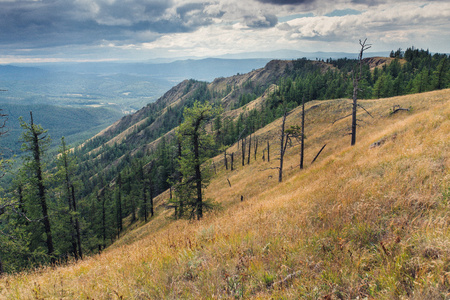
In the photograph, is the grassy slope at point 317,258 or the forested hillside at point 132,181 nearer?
the grassy slope at point 317,258

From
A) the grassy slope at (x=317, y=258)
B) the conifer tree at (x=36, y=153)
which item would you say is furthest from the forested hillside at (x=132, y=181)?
the grassy slope at (x=317, y=258)

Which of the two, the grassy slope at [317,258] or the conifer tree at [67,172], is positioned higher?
the grassy slope at [317,258]

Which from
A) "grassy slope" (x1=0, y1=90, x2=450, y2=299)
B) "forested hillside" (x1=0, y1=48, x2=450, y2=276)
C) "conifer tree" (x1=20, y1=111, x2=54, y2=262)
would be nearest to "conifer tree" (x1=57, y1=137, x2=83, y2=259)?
"forested hillside" (x1=0, y1=48, x2=450, y2=276)

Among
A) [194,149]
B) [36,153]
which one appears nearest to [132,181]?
[36,153]

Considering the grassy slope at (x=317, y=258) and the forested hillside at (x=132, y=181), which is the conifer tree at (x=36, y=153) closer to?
the forested hillside at (x=132, y=181)

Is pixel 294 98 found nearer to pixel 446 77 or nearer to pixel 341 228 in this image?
pixel 446 77

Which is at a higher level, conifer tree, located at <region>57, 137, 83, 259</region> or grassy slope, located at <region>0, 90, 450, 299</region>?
grassy slope, located at <region>0, 90, 450, 299</region>

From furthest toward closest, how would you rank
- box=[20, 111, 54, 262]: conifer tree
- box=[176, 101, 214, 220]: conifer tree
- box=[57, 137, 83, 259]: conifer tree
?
1. box=[57, 137, 83, 259]: conifer tree
2. box=[20, 111, 54, 262]: conifer tree
3. box=[176, 101, 214, 220]: conifer tree

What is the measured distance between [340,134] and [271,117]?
49.7 metres

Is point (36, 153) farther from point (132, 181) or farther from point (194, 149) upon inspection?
point (132, 181)

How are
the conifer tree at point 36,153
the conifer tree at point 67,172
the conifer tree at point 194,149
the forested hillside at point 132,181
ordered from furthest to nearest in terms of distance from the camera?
the conifer tree at point 67,172
the forested hillside at point 132,181
the conifer tree at point 36,153
the conifer tree at point 194,149

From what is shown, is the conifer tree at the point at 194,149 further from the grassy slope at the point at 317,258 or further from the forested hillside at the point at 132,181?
the grassy slope at the point at 317,258

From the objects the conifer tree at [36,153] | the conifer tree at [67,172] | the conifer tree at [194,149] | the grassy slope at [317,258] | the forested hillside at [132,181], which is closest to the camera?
the grassy slope at [317,258]

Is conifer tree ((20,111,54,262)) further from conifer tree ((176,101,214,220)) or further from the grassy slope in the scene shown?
the grassy slope
